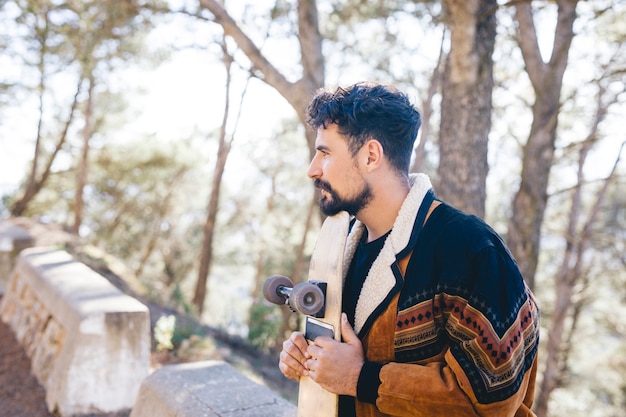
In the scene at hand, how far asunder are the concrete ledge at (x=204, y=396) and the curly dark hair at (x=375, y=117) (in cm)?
162

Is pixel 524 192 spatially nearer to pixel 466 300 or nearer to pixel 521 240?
pixel 521 240

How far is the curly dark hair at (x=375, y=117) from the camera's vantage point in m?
1.62

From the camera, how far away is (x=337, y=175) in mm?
1681

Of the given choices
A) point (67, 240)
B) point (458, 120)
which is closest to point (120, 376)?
point (458, 120)

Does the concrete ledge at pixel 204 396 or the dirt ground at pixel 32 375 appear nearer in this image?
the concrete ledge at pixel 204 396

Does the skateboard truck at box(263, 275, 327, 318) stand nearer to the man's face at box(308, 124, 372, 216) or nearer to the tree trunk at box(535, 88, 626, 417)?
the man's face at box(308, 124, 372, 216)

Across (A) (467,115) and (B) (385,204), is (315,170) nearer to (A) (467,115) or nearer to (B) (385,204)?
(B) (385,204)

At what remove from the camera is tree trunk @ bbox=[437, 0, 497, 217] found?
479 centimetres

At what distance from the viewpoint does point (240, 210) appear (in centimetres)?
2539

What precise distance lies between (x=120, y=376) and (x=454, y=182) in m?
3.29

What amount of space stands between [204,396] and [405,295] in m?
1.77

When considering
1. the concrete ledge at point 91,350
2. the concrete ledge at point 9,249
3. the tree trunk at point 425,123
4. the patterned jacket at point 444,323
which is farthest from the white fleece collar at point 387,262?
the tree trunk at point 425,123

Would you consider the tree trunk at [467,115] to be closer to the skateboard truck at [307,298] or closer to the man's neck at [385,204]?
the man's neck at [385,204]

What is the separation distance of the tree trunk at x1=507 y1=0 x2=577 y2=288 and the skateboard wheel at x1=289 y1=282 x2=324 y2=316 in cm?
573
